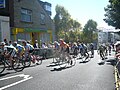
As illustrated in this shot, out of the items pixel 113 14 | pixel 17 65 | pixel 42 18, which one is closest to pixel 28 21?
pixel 42 18

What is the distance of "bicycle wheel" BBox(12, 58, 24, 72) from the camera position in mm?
15594

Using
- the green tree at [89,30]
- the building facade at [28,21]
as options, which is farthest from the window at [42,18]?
the green tree at [89,30]

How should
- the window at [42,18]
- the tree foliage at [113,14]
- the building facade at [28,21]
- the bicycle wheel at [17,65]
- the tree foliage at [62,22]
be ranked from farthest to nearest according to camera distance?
the tree foliage at [62,22]
the window at [42,18]
the building facade at [28,21]
the tree foliage at [113,14]
the bicycle wheel at [17,65]

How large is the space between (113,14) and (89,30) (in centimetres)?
5256

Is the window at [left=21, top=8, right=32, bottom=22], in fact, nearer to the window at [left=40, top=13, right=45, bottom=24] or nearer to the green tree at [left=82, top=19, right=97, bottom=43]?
the window at [left=40, top=13, right=45, bottom=24]

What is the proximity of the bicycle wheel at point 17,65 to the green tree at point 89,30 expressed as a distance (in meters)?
71.1

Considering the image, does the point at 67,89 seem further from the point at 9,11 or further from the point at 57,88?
the point at 9,11

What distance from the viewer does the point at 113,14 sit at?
117 ft

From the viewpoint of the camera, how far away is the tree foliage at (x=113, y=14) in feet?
100

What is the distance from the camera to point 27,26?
1399 inches

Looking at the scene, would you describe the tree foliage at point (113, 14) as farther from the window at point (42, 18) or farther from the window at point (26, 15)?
the window at point (26, 15)

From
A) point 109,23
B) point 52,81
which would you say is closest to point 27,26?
point 109,23

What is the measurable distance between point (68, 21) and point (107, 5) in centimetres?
3273

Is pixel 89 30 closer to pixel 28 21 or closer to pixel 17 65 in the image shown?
pixel 28 21
